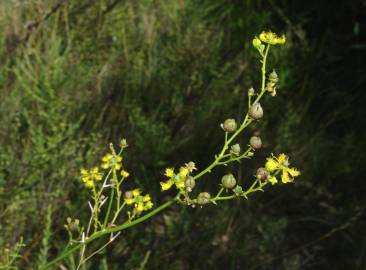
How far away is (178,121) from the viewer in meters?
2.66

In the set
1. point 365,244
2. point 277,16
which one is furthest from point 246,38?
point 365,244

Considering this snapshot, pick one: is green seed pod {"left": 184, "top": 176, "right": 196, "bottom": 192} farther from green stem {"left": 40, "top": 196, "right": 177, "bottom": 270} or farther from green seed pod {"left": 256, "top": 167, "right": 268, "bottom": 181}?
green seed pod {"left": 256, "top": 167, "right": 268, "bottom": 181}

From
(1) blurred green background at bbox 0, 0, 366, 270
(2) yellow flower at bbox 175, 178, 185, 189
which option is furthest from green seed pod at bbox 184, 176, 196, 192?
(1) blurred green background at bbox 0, 0, 366, 270

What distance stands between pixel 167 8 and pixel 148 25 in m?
0.19

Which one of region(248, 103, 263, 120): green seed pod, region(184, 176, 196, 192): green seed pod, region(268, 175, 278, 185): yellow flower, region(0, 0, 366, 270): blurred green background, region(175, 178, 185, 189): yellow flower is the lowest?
region(0, 0, 366, 270): blurred green background

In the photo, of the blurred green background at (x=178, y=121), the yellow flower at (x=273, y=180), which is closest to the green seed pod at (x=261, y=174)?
the yellow flower at (x=273, y=180)

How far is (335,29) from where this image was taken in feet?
11.1

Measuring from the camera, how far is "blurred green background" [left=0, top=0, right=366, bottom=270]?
2.14 metres

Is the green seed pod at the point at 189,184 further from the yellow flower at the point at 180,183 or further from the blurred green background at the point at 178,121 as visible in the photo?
the blurred green background at the point at 178,121

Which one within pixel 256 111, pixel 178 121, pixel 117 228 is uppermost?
pixel 256 111

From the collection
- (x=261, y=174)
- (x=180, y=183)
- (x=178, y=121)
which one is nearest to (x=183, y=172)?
(x=180, y=183)

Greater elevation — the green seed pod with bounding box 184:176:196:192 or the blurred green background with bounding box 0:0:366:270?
the green seed pod with bounding box 184:176:196:192

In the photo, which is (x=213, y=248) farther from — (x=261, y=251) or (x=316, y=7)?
(x=316, y=7)

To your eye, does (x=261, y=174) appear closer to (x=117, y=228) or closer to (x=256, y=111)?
(x=256, y=111)
